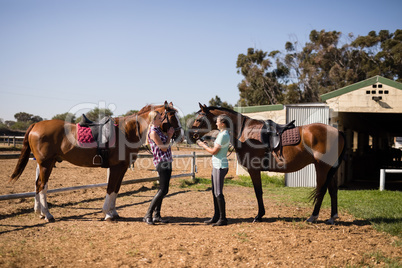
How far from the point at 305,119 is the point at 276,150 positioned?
6.42 m

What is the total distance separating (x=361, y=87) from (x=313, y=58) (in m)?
28.9

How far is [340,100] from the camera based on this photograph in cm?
1138

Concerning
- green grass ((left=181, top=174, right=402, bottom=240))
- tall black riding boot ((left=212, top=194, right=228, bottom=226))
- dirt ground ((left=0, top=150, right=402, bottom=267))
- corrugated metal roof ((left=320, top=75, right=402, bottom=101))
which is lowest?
green grass ((left=181, top=174, right=402, bottom=240))

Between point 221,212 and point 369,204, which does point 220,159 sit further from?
point 369,204

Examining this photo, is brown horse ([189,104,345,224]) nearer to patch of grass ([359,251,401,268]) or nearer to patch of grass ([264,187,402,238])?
patch of grass ([264,187,402,238])

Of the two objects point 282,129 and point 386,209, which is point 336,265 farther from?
point 386,209

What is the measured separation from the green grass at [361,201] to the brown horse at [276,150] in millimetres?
983

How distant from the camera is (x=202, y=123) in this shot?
623 centimetres

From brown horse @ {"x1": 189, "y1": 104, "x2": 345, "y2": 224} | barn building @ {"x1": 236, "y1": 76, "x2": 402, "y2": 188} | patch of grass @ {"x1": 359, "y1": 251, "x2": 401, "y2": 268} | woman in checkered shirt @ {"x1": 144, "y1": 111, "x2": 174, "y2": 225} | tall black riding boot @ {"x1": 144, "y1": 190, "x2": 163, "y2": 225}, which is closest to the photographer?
patch of grass @ {"x1": 359, "y1": 251, "x2": 401, "y2": 268}

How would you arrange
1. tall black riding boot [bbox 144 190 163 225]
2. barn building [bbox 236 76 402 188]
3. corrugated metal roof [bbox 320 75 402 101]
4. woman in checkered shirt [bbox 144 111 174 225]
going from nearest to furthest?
woman in checkered shirt [bbox 144 111 174 225] < tall black riding boot [bbox 144 190 163 225] < corrugated metal roof [bbox 320 75 402 101] < barn building [bbox 236 76 402 188]

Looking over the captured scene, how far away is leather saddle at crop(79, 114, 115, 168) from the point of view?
605cm

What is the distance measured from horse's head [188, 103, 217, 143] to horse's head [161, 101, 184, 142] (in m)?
0.35

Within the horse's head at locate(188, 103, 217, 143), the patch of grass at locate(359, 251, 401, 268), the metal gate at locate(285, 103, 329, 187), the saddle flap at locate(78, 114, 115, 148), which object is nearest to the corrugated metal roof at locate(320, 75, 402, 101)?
the metal gate at locate(285, 103, 329, 187)

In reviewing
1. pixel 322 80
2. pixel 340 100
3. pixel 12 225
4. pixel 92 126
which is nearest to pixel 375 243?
pixel 92 126
